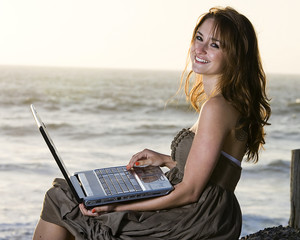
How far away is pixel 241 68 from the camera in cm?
276

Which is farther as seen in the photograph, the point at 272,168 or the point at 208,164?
the point at 272,168

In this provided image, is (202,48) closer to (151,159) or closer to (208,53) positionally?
(208,53)

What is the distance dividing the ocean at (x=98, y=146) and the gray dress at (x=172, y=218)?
99 centimetres

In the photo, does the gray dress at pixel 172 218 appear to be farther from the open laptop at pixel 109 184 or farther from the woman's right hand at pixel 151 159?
the woman's right hand at pixel 151 159

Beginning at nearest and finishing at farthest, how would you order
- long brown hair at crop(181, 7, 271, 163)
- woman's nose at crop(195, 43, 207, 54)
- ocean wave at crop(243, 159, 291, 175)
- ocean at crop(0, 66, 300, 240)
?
long brown hair at crop(181, 7, 271, 163)
woman's nose at crop(195, 43, 207, 54)
ocean at crop(0, 66, 300, 240)
ocean wave at crop(243, 159, 291, 175)

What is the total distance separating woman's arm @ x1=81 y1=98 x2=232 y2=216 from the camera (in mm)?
2506

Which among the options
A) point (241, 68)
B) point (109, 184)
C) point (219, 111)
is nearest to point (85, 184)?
point (109, 184)

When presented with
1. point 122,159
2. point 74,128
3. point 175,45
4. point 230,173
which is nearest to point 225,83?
point 230,173

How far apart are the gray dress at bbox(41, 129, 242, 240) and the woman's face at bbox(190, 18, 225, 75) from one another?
13.8 inches

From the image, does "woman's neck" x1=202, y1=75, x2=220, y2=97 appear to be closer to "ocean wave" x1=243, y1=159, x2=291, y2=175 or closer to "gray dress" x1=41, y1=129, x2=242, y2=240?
"gray dress" x1=41, y1=129, x2=242, y2=240

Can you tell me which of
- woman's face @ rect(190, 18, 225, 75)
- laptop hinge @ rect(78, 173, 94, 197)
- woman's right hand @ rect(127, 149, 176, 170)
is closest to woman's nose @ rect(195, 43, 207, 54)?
woman's face @ rect(190, 18, 225, 75)

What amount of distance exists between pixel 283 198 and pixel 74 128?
10945mm

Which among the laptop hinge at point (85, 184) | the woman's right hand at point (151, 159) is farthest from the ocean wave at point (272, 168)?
the laptop hinge at point (85, 184)

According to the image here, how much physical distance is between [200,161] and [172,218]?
312 mm
